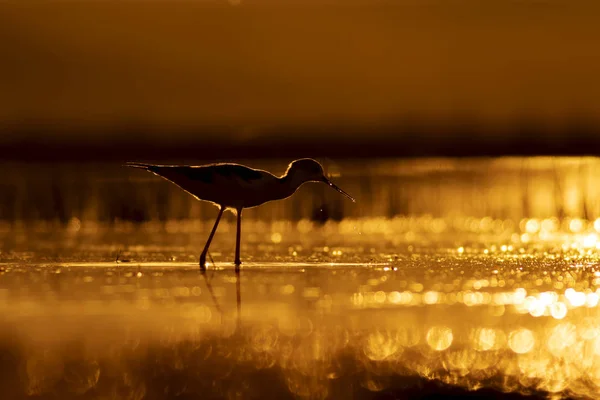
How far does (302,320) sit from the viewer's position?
9.01 meters

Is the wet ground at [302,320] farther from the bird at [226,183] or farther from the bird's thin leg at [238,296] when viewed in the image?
the bird at [226,183]

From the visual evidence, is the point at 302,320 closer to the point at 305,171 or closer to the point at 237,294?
the point at 237,294

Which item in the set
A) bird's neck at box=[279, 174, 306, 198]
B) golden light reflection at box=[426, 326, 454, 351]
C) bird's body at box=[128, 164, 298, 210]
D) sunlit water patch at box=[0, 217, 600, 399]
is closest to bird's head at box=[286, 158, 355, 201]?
bird's neck at box=[279, 174, 306, 198]

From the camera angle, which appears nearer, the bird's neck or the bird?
the bird

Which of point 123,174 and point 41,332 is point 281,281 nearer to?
point 41,332

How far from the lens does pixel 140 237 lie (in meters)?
17.5

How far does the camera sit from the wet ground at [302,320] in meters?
6.84

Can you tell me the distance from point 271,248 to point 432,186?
9.62 metres

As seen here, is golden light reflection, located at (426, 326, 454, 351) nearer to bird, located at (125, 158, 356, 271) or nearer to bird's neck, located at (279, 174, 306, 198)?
bird, located at (125, 158, 356, 271)

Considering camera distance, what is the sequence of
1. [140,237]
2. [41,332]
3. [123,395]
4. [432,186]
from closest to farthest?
1. [123,395]
2. [41,332]
3. [140,237]
4. [432,186]

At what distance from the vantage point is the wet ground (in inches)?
269

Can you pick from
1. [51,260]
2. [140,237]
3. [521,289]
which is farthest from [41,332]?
[140,237]

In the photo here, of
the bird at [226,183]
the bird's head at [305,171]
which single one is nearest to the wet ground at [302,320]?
the bird at [226,183]

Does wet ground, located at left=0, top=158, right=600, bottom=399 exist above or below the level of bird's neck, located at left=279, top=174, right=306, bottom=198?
below
